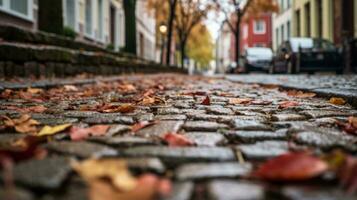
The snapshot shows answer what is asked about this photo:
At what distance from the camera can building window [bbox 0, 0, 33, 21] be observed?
1084cm

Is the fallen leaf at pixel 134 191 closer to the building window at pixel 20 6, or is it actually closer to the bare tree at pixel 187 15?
the building window at pixel 20 6

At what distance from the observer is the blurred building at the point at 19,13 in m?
10.8

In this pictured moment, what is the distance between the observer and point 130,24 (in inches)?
695

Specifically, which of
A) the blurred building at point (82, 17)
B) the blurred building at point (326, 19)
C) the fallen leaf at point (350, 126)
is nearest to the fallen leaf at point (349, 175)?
the fallen leaf at point (350, 126)

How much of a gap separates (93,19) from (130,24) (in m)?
2.70

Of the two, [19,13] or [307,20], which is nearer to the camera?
[19,13]

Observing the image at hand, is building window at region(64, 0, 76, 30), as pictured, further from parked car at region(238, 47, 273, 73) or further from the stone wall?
parked car at region(238, 47, 273, 73)

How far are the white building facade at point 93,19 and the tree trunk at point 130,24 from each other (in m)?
1.71

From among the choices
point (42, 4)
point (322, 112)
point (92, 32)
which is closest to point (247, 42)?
point (92, 32)

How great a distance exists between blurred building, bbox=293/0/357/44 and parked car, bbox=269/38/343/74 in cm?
68

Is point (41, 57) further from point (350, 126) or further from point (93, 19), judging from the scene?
point (93, 19)

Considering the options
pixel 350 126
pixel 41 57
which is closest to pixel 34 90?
pixel 41 57

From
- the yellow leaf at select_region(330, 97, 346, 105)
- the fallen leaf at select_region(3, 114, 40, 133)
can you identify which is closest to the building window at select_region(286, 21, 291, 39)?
the yellow leaf at select_region(330, 97, 346, 105)

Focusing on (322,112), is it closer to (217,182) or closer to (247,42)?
(217,182)
